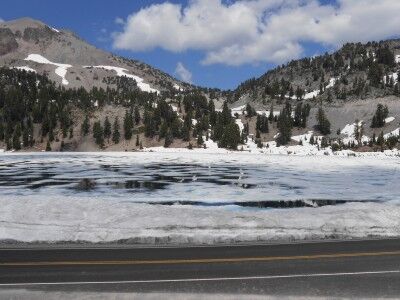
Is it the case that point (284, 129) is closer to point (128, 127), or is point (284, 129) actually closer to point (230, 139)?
point (230, 139)

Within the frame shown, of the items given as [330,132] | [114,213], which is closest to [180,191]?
[114,213]

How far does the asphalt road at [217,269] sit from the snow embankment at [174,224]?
4.31 ft

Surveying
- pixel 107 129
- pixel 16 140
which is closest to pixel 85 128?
pixel 107 129

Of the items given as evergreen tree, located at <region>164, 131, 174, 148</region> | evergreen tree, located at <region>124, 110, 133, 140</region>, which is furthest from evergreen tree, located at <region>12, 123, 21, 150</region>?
evergreen tree, located at <region>164, 131, 174, 148</region>

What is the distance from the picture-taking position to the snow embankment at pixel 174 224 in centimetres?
1747

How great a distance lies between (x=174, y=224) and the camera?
18391 millimetres

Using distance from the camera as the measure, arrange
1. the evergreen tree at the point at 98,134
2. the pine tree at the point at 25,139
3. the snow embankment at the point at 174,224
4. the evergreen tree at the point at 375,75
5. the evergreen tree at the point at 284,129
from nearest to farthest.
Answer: the snow embankment at the point at 174,224
the evergreen tree at the point at 284,129
the pine tree at the point at 25,139
the evergreen tree at the point at 98,134
the evergreen tree at the point at 375,75

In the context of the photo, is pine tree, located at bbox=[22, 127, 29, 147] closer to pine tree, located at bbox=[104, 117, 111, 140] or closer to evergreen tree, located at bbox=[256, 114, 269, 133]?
pine tree, located at bbox=[104, 117, 111, 140]

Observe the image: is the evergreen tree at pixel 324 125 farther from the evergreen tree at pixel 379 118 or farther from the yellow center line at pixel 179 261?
the yellow center line at pixel 179 261

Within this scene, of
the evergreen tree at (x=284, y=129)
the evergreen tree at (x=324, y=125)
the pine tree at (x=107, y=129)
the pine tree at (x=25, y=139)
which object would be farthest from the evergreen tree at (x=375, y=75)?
the pine tree at (x=25, y=139)

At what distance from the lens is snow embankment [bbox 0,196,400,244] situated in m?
17.5

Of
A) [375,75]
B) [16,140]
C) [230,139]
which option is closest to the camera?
[230,139]

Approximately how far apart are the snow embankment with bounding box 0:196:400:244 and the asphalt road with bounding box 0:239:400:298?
1313 mm

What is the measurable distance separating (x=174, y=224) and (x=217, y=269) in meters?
5.45
